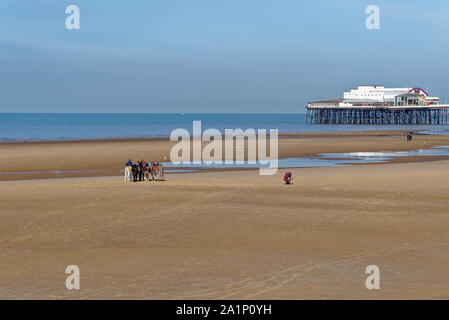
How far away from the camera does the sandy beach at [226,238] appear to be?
36.6ft

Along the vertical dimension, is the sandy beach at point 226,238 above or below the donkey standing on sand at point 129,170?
below

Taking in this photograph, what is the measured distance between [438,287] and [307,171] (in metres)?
22.3

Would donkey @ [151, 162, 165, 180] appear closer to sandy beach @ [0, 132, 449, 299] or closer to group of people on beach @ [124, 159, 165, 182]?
group of people on beach @ [124, 159, 165, 182]

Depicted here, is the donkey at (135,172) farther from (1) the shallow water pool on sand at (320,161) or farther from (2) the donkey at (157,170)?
(1) the shallow water pool on sand at (320,161)

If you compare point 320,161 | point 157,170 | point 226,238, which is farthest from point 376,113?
point 226,238

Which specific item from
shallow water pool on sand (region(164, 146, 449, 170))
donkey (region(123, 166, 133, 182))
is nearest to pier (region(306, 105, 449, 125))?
shallow water pool on sand (region(164, 146, 449, 170))

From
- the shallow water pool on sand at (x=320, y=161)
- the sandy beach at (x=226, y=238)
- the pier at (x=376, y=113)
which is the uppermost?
the pier at (x=376, y=113)

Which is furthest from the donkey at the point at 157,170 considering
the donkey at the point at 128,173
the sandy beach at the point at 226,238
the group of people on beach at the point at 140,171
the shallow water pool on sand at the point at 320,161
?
the shallow water pool on sand at the point at 320,161

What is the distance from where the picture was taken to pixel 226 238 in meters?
15.2

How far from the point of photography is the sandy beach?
11141mm

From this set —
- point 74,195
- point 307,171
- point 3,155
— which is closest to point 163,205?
point 74,195

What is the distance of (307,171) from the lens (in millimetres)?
33219

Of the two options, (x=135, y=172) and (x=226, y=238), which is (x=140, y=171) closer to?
(x=135, y=172)

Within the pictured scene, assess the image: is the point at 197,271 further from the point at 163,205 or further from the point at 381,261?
the point at 163,205
